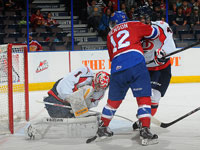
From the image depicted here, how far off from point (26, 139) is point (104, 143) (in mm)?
706

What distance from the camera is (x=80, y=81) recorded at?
3.58 meters

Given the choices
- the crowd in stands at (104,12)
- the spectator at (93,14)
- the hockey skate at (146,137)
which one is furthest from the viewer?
the spectator at (93,14)

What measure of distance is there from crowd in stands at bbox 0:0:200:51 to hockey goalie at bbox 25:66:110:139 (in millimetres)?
4876

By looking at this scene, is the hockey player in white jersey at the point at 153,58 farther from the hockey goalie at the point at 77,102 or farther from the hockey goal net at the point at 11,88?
the hockey goal net at the point at 11,88

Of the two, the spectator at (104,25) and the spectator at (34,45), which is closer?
the spectator at (34,45)

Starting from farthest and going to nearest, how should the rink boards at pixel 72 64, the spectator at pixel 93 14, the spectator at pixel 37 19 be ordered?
1. the spectator at pixel 93 14
2. the spectator at pixel 37 19
3. the rink boards at pixel 72 64

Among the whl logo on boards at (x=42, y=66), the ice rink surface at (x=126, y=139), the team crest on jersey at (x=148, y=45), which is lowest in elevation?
the ice rink surface at (x=126, y=139)

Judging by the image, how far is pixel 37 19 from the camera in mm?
8617

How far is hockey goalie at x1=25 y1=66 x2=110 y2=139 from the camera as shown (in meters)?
3.42

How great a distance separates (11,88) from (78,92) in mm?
713

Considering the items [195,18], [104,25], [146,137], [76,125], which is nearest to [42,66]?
[104,25]

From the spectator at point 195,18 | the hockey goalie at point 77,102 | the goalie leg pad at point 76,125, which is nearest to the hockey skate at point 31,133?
the hockey goalie at point 77,102

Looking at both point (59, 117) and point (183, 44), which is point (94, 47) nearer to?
point (183, 44)

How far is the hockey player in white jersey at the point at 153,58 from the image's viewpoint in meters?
3.61
